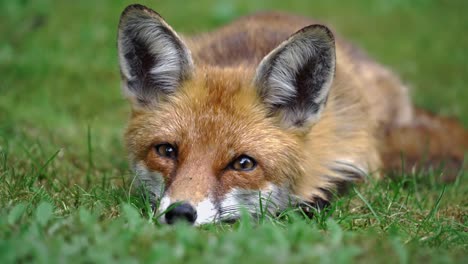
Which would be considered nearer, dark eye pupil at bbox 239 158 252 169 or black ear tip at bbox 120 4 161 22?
dark eye pupil at bbox 239 158 252 169

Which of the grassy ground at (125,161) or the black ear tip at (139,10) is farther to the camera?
the black ear tip at (139,10)

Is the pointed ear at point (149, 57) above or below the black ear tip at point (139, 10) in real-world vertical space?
below

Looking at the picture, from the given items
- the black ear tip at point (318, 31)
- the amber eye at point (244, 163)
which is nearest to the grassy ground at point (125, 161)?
the amber eye at point (244, 163)

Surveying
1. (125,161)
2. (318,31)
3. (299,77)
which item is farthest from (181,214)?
(125,161)

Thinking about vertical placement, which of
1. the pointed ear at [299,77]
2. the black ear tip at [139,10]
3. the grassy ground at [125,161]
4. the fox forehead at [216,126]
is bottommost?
the grassy ground at [125,161]

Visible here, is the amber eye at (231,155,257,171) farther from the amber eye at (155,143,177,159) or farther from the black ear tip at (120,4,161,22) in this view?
the black ear tip at (120,4,161,22)

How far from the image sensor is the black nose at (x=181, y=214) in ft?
11.4

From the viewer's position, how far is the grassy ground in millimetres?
2887

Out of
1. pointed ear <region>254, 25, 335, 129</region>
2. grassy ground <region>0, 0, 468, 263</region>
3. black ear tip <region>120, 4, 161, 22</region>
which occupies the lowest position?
grassy ground <region>0, 0, 468, 263</region>

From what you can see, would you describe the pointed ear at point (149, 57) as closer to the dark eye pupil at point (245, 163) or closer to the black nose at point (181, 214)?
the dark eye pupil at point (245, 163)

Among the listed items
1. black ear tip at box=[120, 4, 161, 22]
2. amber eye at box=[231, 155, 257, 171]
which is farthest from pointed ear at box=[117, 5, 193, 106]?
amber eye at box=[231, 155, 257, 171]

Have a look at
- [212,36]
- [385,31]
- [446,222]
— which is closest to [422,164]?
[446,222]

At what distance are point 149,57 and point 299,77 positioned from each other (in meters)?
1.15

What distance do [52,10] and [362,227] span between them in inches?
287
